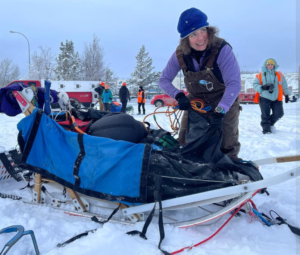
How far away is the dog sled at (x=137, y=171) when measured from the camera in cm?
191

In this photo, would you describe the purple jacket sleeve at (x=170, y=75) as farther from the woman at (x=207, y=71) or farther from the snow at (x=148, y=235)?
the snow at (x=148, y=235)

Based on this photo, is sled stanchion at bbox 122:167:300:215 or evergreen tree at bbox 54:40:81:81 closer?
sled stanchion at bbox 122:167:300:215

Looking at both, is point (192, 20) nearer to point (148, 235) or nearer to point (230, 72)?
point (230, 72)

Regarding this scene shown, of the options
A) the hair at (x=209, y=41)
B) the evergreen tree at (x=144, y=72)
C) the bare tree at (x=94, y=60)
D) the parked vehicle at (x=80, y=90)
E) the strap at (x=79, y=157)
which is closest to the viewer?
the strap at (x=79, y=157)

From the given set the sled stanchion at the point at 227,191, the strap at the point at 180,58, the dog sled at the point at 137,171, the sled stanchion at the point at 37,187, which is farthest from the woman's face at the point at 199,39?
the sled stanchion at the point at 37,187

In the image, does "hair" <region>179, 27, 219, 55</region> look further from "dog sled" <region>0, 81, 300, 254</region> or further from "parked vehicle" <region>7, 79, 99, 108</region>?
"parked vehicle" <region>7, 79, 99, 108</region>

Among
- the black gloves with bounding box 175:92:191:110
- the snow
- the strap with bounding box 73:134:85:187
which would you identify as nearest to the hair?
the black gloves with bounding box 175:92:191:110

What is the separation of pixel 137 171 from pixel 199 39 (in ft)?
4.38

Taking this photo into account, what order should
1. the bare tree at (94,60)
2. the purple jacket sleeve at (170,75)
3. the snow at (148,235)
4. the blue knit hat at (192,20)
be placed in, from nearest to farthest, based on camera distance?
the snow at (148,235), the blue knit hat at (192,20), the purple jacket sleeve at (170,75), the bare tree at (94,60)

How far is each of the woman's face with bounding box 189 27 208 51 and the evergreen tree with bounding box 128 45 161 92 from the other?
33.9m

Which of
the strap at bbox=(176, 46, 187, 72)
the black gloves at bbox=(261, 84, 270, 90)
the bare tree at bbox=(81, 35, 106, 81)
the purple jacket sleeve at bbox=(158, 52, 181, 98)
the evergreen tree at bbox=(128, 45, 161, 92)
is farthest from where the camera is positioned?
the evergreen tree at bbox=(128, 45, 161, 92)

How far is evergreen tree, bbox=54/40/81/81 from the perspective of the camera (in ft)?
→ 103

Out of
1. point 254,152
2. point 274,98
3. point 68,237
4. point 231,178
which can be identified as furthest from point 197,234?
point 274,98

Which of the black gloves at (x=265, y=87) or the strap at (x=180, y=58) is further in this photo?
the black gloves at (x=265, y=87)
